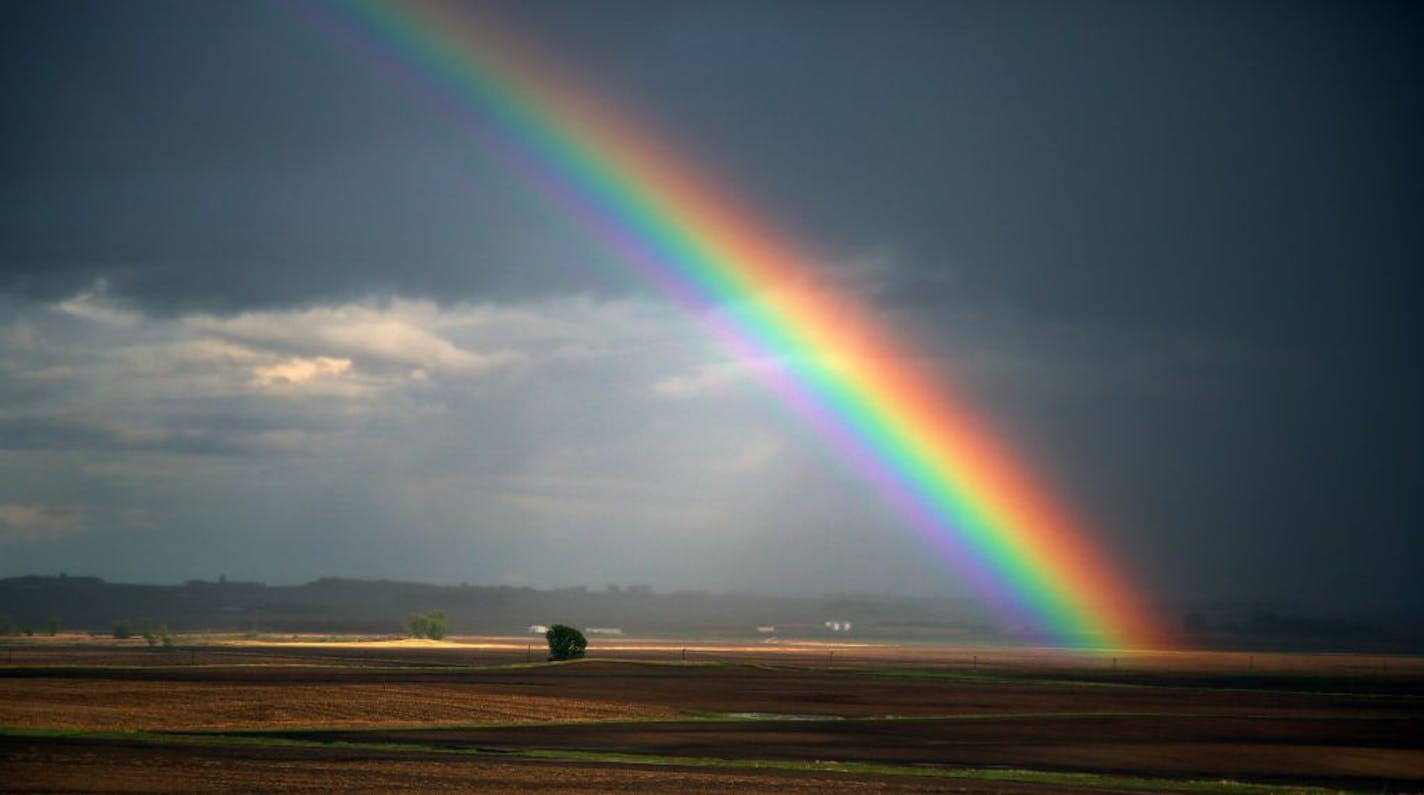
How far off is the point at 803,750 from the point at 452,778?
18.0 m

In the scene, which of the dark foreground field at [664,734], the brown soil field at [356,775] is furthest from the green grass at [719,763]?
the brown soil field at [356,775]

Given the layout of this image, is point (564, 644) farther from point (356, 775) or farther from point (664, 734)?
point (356, 775)

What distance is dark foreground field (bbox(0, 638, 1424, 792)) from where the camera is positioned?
154 ft

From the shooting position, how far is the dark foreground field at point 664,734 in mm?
47000

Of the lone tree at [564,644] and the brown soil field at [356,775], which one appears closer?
the brown soil field at [356,775]

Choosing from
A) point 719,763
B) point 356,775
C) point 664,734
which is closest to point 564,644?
point 664,734

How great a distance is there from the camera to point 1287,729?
7450 cm

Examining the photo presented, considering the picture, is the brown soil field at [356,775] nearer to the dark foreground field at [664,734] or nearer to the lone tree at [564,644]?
the dark foreground field at [664,734]

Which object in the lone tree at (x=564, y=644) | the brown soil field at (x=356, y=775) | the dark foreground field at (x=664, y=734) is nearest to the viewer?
the brown soil field at (x=356, y=775)

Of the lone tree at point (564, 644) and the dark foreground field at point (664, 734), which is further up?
the lone tree at point (564, 644)

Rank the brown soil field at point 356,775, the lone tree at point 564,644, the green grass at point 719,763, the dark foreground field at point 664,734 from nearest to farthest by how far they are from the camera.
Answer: the brown soil field at point 356,775 → the dark foreground field at point 664,734 → the green grass at point 719,763 → the lone tree at point 564,644

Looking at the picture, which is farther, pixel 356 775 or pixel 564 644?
pixel 564 644

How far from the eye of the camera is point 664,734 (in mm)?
65000

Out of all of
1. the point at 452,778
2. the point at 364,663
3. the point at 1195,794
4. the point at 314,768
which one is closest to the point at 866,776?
the point at 1195,794
